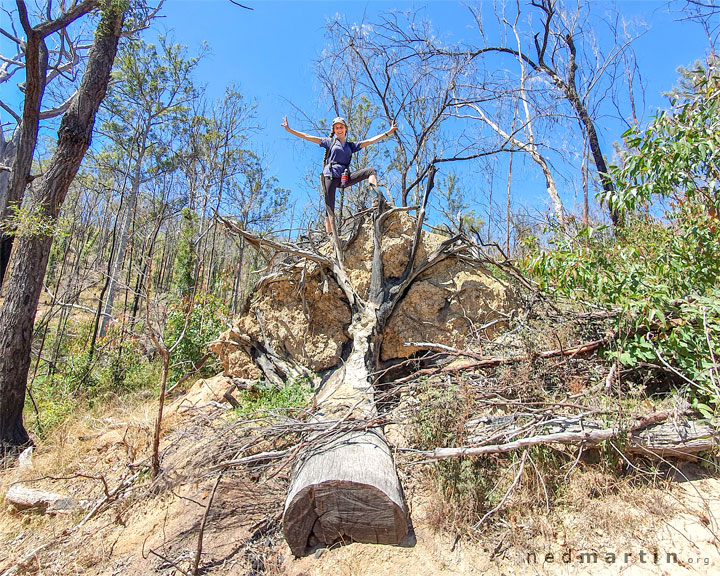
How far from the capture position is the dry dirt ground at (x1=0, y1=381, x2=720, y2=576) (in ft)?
7.62

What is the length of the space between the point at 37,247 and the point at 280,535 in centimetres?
534

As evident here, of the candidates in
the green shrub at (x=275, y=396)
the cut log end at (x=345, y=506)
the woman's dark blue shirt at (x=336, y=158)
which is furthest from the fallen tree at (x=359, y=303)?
the cut log end at (x=345, y=506)

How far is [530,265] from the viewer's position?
3607 millimetres

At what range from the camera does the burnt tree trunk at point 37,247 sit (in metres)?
5.25

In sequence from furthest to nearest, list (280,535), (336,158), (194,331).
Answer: (194,331), (336,158), (280,535)

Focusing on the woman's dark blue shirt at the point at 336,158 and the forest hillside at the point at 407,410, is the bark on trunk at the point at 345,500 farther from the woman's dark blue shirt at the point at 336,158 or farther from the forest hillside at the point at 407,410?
the woman's dark blue shirt at the point at 336,158

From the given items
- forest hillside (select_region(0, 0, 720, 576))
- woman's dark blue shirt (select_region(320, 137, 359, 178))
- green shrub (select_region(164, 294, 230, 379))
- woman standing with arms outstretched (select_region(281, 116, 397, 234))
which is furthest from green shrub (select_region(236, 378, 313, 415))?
woman's dark blue shirt (select_region(320, 137, 359, 178))

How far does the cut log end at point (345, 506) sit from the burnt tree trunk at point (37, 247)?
5024mm

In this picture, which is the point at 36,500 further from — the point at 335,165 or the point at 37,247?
the point at 335,165

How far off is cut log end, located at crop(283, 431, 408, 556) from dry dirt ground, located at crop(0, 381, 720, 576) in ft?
0.33

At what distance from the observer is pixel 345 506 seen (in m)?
2.62

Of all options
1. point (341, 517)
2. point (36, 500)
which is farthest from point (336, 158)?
point (36, 500)

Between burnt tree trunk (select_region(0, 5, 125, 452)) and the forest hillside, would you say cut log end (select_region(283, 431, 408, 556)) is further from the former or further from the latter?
burnt tree trunk (select_region(0, 5, 125, 452))

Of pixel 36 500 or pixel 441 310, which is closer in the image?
pixel 36 500
